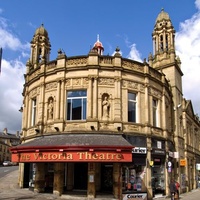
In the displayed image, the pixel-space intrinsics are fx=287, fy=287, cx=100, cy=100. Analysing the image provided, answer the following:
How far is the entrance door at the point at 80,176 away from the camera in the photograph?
20.0 metres

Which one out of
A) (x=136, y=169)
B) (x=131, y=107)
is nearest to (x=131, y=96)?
(x=131, y=107)

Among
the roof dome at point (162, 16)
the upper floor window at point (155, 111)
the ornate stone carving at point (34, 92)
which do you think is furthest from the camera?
the roof dome at point (162, 16)

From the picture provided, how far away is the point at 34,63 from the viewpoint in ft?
91.4

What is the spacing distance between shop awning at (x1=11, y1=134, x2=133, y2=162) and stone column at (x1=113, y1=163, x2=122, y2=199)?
1.72 m

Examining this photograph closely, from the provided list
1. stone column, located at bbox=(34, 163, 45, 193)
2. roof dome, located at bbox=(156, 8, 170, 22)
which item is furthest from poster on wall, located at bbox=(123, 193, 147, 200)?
roof dome, located at bbox=(156, 8, 170, 22)

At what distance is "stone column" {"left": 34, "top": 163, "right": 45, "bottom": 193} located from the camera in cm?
2034

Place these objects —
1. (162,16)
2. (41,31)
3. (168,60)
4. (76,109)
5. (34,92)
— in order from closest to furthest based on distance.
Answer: (76,109)
(34,92)
(168,60)
(41,31)
(162,16)

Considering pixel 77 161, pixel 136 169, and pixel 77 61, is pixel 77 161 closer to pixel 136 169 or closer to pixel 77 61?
pixel 136 169

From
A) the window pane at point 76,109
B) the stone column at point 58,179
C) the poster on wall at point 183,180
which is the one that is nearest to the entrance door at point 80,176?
the stone column at point 58,179

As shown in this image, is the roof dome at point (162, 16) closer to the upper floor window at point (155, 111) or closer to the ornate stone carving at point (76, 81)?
the upper floor window at point (155, 111)

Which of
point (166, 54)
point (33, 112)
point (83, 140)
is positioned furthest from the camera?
point (166, 54)

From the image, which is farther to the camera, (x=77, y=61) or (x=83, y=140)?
(x=77, y=61)

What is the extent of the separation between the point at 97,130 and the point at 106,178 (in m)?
3.40

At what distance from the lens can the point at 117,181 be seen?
1831cm
